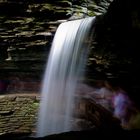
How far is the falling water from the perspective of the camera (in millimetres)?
7266

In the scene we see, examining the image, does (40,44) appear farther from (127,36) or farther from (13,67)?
(127,36)

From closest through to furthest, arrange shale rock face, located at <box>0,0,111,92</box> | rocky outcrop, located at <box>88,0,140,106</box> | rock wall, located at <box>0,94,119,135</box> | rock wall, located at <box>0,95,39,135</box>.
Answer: rocky outcrop, located at <box>88,0,140,106</box> < rock wall, located at <box>0,94,119,135</box> < rock wall, located at <box>0,95,39,135</box> < shale rock face, located at <box>0,0,111,92</box>

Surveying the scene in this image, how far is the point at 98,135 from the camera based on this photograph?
17.4 feet

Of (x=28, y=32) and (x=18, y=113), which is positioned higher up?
(x=28, y=32)

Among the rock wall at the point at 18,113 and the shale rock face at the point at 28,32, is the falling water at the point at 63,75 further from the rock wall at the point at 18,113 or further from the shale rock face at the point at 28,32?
the shale rock face at the point at 28,32

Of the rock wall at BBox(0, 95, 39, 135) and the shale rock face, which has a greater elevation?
the shale rock face

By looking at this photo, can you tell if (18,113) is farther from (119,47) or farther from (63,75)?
(119,47)

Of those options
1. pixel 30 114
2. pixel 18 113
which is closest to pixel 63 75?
pixel 30 114

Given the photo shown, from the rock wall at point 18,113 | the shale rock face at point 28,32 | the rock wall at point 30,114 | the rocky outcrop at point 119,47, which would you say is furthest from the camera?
the shale rock face at point 28,32

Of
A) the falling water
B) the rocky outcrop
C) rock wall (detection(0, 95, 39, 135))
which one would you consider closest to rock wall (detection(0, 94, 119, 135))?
rock wall (detection(0, 95, 39, 135))

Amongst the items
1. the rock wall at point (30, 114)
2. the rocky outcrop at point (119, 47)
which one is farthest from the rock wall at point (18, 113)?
the rocky outcrop at point (119, 47)

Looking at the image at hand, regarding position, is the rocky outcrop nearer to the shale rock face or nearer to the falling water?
the falling water

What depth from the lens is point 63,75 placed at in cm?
745

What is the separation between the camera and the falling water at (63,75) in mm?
7266
